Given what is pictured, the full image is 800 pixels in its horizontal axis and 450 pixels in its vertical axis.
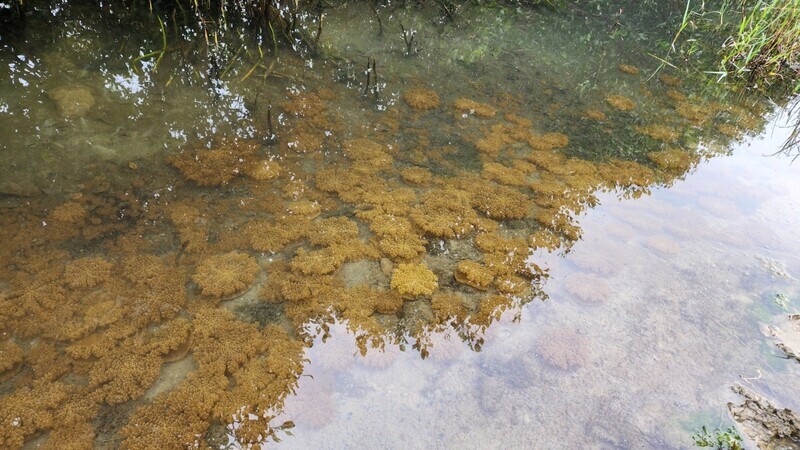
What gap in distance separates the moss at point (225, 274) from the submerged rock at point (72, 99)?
2232 mm

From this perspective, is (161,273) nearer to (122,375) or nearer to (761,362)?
(122,375)

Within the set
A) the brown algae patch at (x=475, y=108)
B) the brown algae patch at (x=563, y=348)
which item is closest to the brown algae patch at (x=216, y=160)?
the brown algae patch at (x=475, y=108)

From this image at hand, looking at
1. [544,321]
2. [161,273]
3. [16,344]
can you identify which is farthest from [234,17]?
[544,321]

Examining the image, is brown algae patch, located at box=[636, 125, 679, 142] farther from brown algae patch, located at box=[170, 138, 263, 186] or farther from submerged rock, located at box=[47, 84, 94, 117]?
submerged rock, located at box=[47, 84, 94, 117]

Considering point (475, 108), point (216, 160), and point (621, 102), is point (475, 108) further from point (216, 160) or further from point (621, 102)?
point (216, 160)

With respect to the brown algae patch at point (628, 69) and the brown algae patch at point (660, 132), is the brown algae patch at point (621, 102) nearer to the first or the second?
the brown algae patch at point (660, 132)

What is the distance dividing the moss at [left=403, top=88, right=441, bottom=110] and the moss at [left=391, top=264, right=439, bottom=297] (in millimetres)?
2459

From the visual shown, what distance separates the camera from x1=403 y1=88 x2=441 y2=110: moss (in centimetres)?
537

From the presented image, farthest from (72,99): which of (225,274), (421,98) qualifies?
(421,98)

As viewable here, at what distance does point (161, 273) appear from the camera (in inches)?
125

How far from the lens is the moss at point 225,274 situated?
3.12 m

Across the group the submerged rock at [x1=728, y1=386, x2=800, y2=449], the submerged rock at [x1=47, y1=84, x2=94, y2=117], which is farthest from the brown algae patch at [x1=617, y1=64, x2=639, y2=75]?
the submerged rock at [x1=47, y1=84, x2=94, y2=117]

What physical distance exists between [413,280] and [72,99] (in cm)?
360

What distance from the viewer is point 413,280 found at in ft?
11.1
